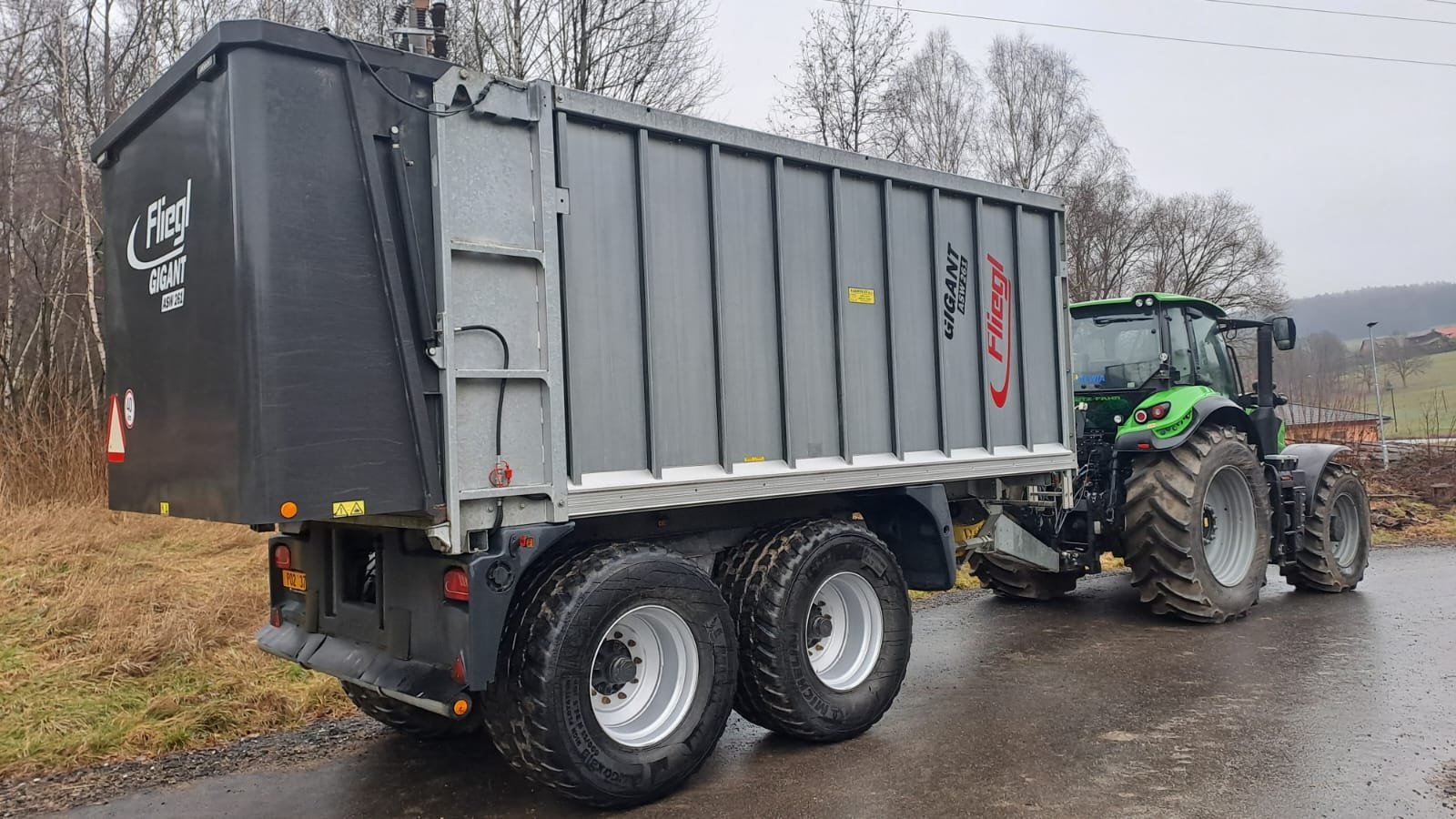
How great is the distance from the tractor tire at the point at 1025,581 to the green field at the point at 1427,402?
14204 millimetres

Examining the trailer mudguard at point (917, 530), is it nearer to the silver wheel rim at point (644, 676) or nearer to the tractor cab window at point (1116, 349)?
the silver wheel rim at point (644, 676)

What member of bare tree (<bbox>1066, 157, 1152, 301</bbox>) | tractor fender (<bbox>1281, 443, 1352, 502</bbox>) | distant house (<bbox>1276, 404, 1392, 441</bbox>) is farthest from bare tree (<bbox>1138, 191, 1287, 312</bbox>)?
tractor fender (<bbox>1281, 443, 1352, 502</bbox>)

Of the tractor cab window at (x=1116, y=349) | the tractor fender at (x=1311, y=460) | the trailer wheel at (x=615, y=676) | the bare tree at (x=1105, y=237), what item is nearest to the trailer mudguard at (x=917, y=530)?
Answer: the trailer wheel at (x=615, y=676)

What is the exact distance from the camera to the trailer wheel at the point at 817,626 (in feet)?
15.7

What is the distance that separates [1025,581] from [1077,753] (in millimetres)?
4038

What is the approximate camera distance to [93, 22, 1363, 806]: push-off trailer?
3617 millimetres

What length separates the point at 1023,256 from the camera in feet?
21.5

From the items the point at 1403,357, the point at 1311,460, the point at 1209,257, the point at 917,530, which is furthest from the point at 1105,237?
→ the point at 917,530

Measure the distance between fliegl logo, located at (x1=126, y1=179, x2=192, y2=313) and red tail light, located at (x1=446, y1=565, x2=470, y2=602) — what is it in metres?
1.55

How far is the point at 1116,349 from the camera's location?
8383 mm

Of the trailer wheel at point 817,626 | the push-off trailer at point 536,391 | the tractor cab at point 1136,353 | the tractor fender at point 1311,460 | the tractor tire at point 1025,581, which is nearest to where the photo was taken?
the push-off trailer at point 536,391

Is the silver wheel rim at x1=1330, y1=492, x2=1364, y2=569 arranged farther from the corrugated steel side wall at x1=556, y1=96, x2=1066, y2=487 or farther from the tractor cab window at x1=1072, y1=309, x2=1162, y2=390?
the corrugated steel side wall at x1=556, y1=96, x2=1066, y2=487

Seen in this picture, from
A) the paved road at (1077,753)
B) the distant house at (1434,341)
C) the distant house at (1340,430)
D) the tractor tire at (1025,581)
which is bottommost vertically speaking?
the paved road at (1077,753)

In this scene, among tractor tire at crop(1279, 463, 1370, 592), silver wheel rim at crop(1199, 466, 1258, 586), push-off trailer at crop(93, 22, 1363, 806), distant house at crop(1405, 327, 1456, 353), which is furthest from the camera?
distant house at crop(1405, 327, 1456, 353)
